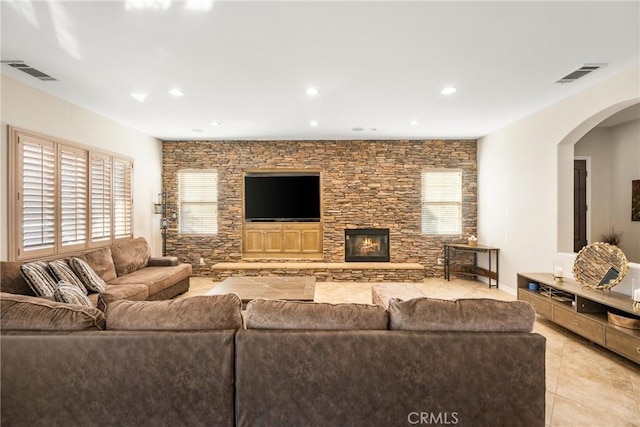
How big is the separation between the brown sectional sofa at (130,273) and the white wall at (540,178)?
17.9 ft

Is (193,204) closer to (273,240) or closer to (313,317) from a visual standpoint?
(273,240)

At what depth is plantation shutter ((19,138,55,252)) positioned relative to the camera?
3.56 metres

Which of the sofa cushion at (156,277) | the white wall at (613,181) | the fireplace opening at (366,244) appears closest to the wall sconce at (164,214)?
the sofa cushion at (156,277)

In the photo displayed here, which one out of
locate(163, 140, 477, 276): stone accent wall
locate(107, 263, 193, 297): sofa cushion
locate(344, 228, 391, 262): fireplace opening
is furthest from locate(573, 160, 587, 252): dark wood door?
locate(107, 263, 193, 297): sofa cushion

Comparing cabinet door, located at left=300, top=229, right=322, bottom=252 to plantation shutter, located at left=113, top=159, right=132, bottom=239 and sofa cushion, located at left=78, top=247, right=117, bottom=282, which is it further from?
sofa cushion, located at left=78, top=247, right=117, bottom=282

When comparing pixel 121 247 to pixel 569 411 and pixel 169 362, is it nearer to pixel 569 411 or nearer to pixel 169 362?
pixel 169 362

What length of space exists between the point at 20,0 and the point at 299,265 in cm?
515

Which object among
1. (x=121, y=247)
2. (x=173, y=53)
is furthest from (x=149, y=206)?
(x=173, y=53)

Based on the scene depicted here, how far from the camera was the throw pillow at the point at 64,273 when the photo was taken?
3387mm

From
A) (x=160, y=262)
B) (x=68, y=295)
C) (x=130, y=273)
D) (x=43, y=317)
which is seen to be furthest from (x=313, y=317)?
(x=160, y=262)

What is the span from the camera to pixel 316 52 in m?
2.85

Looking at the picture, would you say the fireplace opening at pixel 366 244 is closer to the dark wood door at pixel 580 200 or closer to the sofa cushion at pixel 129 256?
the dark wood door at pixel 580 200

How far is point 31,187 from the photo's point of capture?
363 cm

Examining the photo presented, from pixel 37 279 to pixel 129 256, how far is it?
5.52ft
